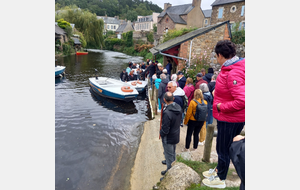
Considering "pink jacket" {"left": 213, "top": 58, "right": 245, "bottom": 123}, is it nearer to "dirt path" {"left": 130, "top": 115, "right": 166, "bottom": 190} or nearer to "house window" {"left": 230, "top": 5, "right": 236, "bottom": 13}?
"dirt path" {"left": 130, "top": 115, "right": 166, "bottom": 190}

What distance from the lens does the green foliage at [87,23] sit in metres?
40.6

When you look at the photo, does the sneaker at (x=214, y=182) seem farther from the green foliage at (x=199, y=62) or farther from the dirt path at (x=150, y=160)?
the green foliage at (x=199, y=62)

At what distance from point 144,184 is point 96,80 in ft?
33.0

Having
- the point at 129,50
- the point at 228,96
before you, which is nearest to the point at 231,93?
the point at 228,96

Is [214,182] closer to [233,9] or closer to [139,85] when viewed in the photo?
[139,85]

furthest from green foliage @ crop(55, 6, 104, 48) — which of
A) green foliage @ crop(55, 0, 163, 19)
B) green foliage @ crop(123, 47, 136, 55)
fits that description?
green foliage @ crop(55, 0, 163, 19)

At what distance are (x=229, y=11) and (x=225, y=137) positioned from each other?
2417cm

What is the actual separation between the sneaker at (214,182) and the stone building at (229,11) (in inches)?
842

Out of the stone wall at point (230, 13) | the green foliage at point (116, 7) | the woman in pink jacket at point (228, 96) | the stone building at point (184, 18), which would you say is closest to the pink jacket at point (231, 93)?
the woman in pink jacket at point (228, 96)

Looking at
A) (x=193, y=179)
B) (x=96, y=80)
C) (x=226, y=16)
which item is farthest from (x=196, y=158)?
(x=226, y=16)

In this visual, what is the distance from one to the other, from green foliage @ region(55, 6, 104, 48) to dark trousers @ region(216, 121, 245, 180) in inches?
1713

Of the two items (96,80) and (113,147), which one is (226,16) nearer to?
(96,80)

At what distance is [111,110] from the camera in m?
10.3

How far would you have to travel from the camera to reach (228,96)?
2.23 meters
